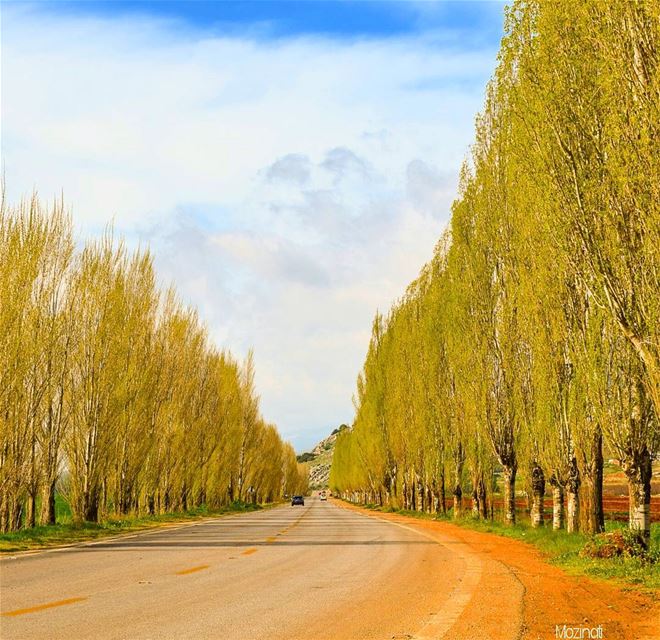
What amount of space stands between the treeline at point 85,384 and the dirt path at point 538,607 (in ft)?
46.7

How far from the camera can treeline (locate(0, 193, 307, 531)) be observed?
71.5ft

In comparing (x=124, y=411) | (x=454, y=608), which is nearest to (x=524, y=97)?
(x=454, y=608)

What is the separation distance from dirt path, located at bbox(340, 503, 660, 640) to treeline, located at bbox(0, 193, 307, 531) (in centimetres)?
1422

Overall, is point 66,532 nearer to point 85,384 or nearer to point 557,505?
point 85,384

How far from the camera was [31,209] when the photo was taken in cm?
2308

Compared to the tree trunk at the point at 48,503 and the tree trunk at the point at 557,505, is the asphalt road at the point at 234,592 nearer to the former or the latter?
the tree trunk at the point at 557,505

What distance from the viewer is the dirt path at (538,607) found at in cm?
726

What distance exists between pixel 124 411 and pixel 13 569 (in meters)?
17.7

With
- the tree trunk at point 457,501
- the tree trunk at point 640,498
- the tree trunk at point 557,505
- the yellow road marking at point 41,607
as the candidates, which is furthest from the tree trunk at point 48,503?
the tree trunk at point 640,498

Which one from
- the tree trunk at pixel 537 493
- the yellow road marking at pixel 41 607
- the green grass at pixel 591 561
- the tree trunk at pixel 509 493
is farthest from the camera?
the tree trunk at pixel 509 493

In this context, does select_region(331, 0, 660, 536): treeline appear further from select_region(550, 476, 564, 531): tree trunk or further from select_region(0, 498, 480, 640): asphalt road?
select_region(0, 498, 480, 640): asphalt road

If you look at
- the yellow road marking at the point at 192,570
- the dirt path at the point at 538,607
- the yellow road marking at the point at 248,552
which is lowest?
the yellow road marking at the point at 248,552

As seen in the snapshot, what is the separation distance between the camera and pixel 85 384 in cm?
2750

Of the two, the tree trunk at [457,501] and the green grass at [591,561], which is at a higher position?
the green grass at [591,561]
